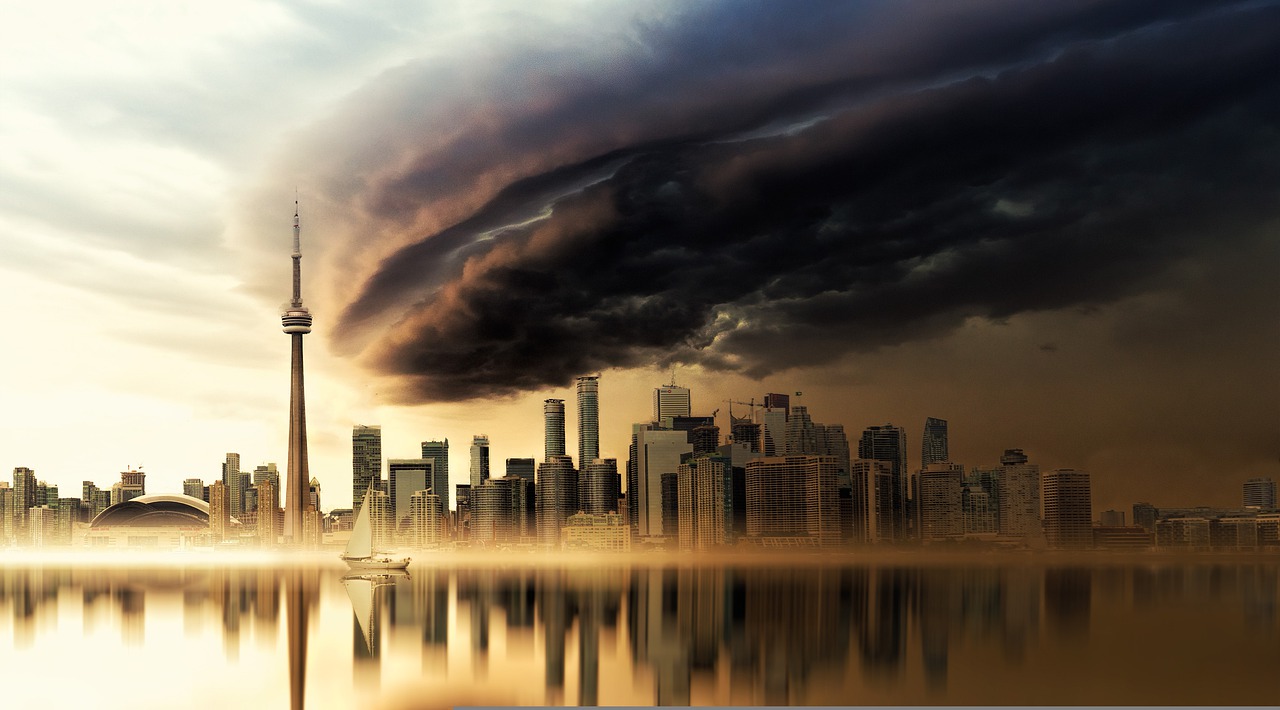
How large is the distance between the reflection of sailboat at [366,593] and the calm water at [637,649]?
0.44m

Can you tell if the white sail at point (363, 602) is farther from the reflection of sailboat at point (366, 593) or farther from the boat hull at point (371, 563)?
the boat hull at point (371, 563)

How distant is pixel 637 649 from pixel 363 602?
1723 inches

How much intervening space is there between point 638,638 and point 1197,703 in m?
34.9

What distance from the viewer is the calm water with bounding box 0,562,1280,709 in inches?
2056

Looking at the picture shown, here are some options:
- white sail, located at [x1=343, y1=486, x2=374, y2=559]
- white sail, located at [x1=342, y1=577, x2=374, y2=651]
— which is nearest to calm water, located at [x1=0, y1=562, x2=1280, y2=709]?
white sail, located at [x1=342, y1=577, x2=374, y2=651]

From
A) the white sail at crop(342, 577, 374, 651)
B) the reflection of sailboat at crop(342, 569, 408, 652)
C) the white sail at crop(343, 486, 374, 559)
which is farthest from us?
the white sail at crop(343, 486, 374, 559)

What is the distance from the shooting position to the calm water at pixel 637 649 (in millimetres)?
52219

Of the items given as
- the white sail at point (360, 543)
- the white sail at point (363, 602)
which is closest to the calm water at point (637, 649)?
the white sail at point (363, 602)

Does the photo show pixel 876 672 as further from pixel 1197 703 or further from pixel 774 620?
pixel 774 620

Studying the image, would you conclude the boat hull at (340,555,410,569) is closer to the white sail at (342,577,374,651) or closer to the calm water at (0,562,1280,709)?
the white sail at (342,577,374,651)

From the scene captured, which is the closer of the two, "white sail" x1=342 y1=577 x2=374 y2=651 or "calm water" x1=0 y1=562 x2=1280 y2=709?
"calm water" x1=0 y1=562 x2=1280 y2=709

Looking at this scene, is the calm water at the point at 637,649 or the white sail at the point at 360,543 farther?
the white sail at the point at 360,543

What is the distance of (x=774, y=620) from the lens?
8731cm

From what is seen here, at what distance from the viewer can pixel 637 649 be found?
225 feet
